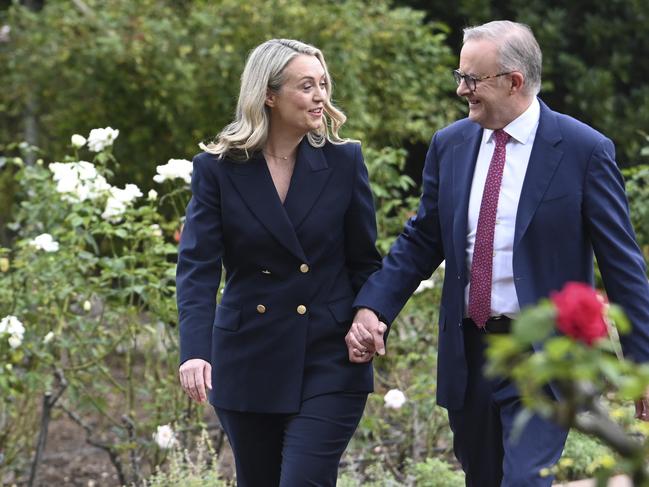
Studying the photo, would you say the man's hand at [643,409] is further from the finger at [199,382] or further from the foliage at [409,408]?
the foliage at [409,408]

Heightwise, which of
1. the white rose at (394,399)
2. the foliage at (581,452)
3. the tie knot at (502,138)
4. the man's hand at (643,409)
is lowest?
the man's hand at (643,409)

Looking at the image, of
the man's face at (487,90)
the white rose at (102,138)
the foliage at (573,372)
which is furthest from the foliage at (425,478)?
the foliage at (573,372)

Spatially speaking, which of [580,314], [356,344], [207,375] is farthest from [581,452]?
[580,314]

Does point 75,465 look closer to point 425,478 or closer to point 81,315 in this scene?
point 81,315

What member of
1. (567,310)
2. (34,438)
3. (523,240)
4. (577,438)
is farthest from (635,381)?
(34,438)

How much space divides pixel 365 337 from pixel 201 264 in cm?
53

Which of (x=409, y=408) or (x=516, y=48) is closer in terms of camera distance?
(x=516, y=48)

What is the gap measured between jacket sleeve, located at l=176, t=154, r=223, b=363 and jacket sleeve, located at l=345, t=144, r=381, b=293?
392 mm

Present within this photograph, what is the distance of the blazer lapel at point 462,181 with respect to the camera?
3.62m

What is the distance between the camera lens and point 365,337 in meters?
A: 3.70

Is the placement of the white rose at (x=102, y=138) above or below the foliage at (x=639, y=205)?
below

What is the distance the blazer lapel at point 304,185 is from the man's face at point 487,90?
0.50 metres

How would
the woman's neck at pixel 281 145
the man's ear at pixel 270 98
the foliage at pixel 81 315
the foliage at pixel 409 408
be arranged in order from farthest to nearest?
the foliage at pixel 409 408 < the foliage at pixel 81 315 < the woman's neck at pixel 281 145 < the man's ear at pixel 270 98

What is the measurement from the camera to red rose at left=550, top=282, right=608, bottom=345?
64.4 inches
